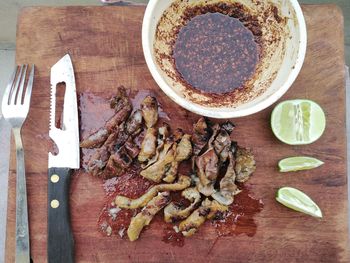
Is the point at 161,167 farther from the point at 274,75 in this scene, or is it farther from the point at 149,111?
the point at 274,75

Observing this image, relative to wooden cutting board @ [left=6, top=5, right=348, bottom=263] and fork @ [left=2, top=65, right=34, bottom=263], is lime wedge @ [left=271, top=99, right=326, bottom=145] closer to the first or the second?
wooden cutting board @ [left=6, top=5, right=348, bottom=263]

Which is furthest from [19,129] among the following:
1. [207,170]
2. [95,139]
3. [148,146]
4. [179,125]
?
[207,170]

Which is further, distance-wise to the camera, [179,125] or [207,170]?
[179,125]

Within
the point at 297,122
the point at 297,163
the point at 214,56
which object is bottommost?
the point at 297,163

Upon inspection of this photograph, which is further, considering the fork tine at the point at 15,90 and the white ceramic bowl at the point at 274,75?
the fork tine at the point at 15,90

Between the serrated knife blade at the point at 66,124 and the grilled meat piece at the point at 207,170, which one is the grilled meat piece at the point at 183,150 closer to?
the grilled meat piece at the point at 207,170

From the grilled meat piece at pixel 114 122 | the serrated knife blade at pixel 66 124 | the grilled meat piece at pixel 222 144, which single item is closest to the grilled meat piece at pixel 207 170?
the grilled meat piece at pixel 222 144
